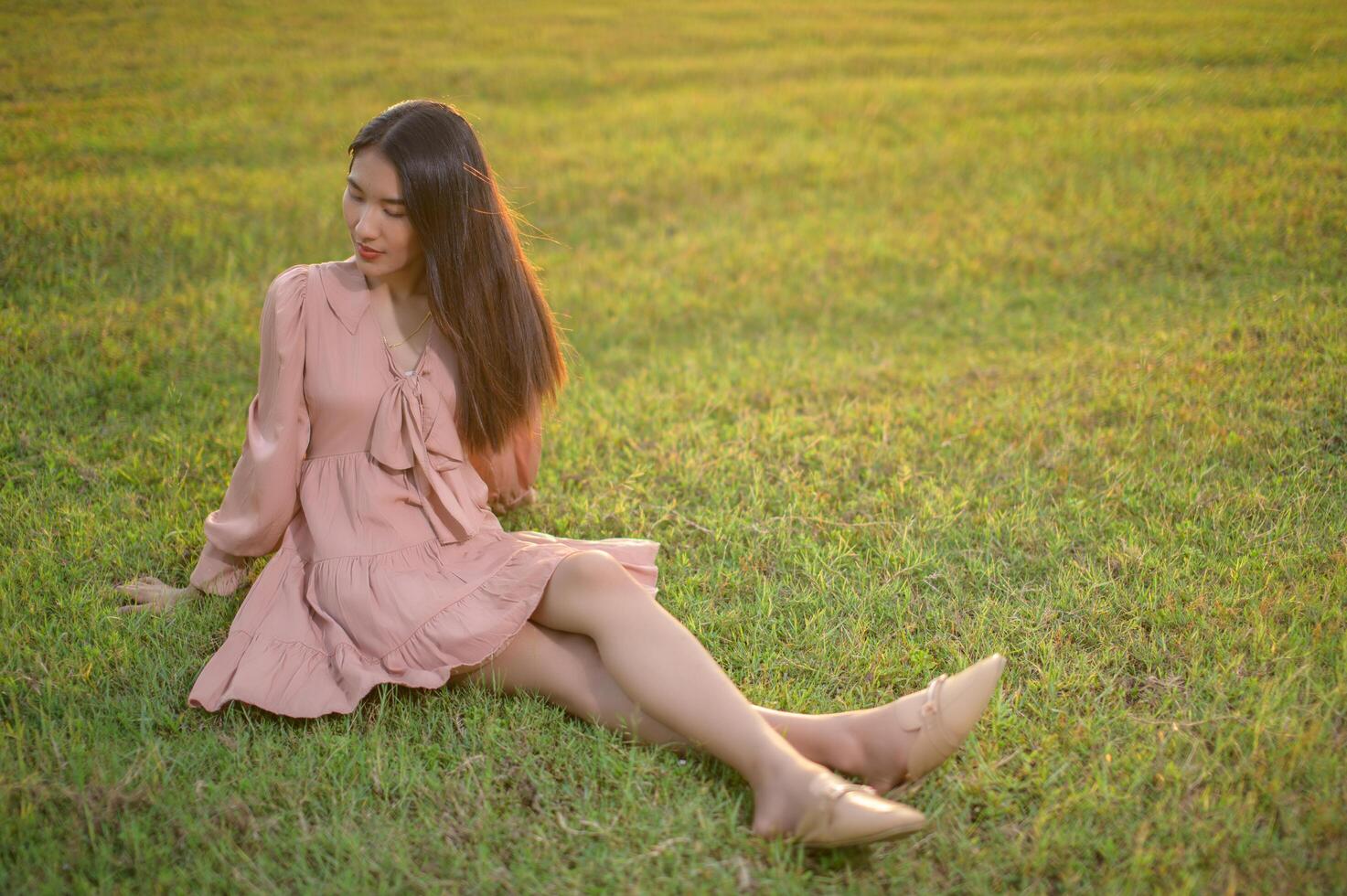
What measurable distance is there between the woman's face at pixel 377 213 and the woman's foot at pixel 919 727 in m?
1.77

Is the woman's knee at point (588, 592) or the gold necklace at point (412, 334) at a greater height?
the gold necklace at point (412, 334)

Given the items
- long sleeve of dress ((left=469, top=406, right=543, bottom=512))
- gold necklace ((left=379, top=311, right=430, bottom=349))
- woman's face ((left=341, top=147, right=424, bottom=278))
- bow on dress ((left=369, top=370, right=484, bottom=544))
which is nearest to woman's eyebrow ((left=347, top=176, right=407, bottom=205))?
woman's face ((left=341, top=147, right=424, bottom=278))

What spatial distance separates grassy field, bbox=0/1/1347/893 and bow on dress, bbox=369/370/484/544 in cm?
49

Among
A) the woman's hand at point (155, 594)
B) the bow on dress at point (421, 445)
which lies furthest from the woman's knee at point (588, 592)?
the woman's hand at point (155, 594)

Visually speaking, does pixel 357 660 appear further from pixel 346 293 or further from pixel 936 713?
pixel 936 713

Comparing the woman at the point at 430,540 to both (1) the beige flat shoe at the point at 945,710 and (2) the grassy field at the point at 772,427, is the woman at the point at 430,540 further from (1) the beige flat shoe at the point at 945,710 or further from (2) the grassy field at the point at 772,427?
(2) the grassy field at the point at 772,427

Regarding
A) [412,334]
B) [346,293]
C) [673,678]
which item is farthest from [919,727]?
[346,293]

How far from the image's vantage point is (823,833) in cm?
217

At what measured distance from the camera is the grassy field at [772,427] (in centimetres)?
236

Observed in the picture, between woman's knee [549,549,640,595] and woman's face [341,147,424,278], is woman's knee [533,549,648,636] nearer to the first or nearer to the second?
woman's knee [549,549,640,595]

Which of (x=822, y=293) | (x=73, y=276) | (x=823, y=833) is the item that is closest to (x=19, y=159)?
(x=73, y=276)

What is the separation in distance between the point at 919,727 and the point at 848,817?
34 centimetres

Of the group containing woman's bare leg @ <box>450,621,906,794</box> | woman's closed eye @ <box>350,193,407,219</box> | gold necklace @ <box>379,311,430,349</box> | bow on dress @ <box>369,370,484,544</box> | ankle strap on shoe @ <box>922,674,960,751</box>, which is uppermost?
woman's closed eye @ <box>350,193,407,219</box>

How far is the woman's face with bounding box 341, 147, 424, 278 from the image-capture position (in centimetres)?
278
